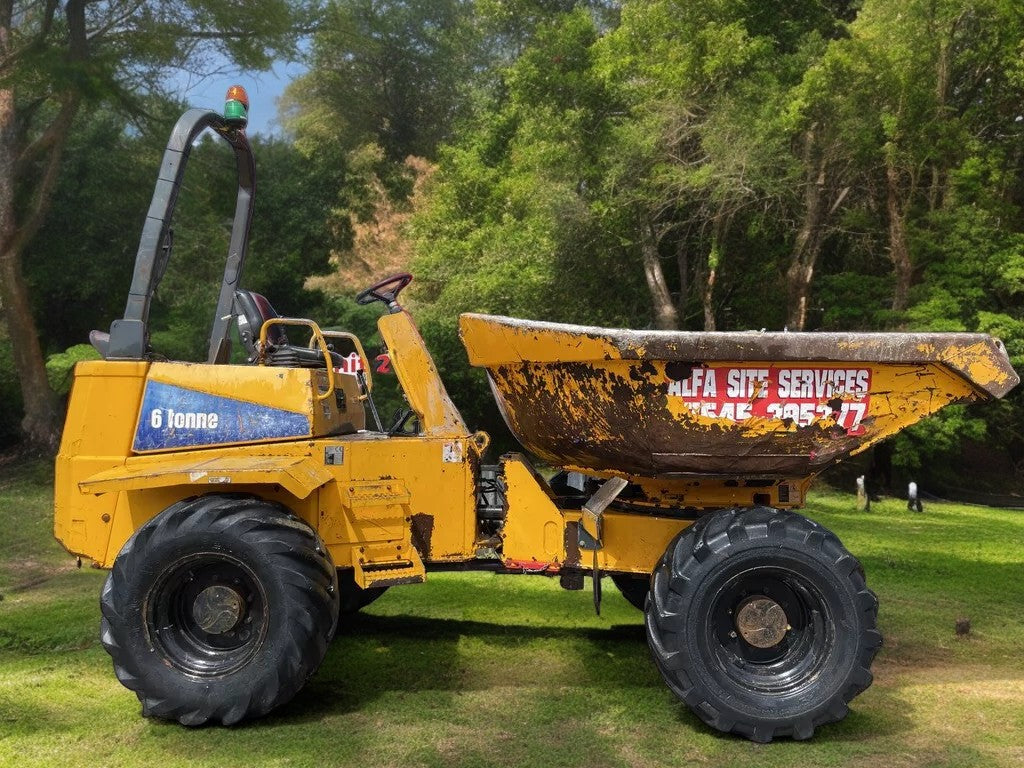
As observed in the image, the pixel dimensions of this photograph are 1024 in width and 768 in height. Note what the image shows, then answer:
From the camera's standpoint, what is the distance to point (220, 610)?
14.8ft

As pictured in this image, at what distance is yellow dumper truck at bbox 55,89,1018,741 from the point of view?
14.1 feet

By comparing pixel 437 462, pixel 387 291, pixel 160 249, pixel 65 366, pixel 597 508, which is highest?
pixel 160 249

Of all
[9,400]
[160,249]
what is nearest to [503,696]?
[160,249]

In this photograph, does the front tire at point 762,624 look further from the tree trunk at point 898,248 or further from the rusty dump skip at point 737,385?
the tree trunk at point 898,248

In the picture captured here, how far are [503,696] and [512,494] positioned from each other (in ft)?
3.27

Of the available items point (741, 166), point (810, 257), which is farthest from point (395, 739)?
point (810, 257)

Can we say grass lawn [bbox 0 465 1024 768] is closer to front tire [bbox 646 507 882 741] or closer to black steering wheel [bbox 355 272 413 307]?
front tire [bbox 646 507 882 741]

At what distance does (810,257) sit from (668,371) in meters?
13.9

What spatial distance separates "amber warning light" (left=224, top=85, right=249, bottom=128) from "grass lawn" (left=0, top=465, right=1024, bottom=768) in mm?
3047

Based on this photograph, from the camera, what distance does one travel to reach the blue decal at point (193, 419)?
476cm

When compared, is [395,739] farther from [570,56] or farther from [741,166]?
[570,56]

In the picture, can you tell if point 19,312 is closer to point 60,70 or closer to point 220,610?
point 60,70

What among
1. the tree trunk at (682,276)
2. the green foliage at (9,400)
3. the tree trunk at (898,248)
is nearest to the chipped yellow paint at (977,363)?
the tree trunk at (898,248)

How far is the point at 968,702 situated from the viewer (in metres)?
4.68
